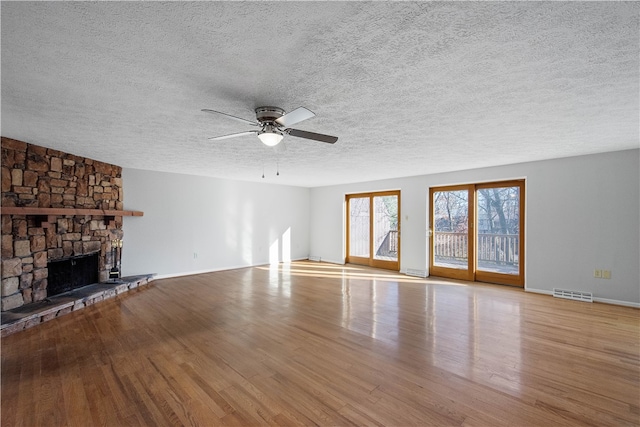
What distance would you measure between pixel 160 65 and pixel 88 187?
4.13m

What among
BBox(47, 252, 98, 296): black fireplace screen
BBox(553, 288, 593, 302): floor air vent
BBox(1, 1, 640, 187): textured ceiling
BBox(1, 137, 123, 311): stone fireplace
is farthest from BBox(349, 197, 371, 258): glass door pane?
BBox(47, 252, 98, 296): black fireplace screen

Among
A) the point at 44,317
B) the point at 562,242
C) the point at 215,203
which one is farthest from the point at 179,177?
the point at 562,242

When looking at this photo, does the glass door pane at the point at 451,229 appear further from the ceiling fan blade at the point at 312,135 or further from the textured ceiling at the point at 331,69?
the ceiling fan blade at the point at 312,135

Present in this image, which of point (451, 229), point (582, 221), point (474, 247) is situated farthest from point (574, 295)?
point (451, 229)

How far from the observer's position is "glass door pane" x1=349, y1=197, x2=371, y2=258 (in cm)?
767

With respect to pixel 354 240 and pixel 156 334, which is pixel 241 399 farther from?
pixel 354 240

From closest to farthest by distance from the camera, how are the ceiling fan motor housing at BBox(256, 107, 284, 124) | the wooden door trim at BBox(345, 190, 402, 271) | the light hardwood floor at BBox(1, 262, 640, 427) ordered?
1. the light hardwood floor at BBox(1, 262, 640, 427)
2. the ceiling fan motor housing at BBox(256, 107, 284, 124)
3. the wooden door trim at BBox(345, 190, 402, 271)

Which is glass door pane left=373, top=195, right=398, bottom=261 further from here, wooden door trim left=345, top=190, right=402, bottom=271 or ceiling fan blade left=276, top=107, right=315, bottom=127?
ceiling fan blade left=276, top=107, right=315, bottom=127

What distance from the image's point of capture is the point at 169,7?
4.22ft

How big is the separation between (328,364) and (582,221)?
4664mm

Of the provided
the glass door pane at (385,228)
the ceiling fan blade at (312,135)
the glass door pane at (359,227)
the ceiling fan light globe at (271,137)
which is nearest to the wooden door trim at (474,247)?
the glass door pane at (385,228)

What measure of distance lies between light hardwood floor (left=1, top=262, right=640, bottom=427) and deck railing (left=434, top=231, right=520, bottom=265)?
45.8 inches

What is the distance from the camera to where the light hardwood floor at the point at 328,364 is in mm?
1884

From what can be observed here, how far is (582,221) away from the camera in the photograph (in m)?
4.41
